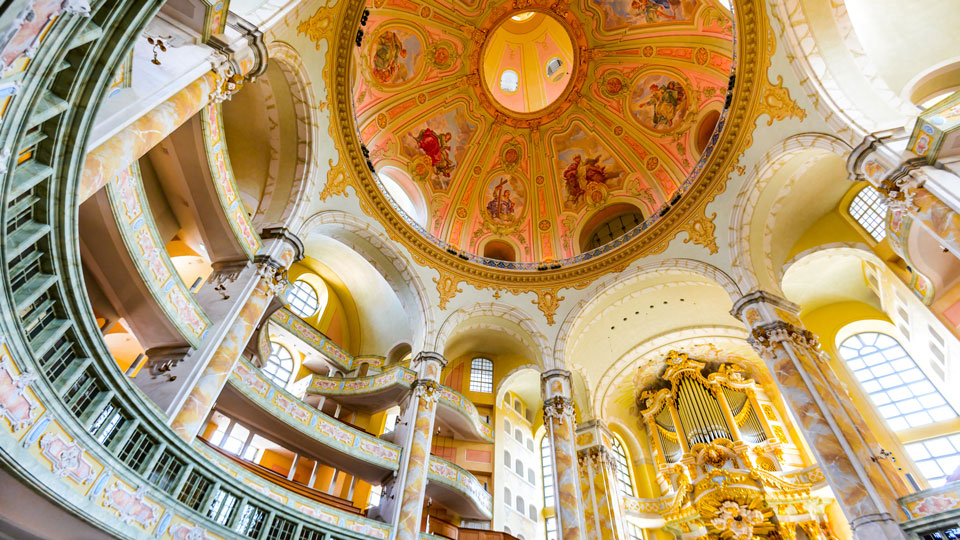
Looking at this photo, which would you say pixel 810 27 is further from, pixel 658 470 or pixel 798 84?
pixel 658 470

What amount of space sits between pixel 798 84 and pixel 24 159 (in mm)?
13898

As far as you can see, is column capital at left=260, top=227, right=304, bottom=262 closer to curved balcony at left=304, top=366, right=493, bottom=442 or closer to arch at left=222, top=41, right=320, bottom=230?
arch at left=222, top=41, right=320, bottom=230

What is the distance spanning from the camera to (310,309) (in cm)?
1805

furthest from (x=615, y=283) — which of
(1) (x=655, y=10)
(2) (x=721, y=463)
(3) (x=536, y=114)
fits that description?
(1) (x=655, y=10)

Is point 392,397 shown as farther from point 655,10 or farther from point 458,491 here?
point 655,10

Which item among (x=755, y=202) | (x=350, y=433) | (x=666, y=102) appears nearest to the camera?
(x=350, y=433)

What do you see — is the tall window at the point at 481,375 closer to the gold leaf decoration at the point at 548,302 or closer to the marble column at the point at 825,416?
the gold leaf decoration at the point at 548,302

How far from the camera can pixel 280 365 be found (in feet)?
52.1

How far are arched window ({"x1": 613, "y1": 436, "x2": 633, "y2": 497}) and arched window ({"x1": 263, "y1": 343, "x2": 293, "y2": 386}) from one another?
476 inches

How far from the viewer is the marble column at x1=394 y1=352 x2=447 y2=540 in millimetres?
10695

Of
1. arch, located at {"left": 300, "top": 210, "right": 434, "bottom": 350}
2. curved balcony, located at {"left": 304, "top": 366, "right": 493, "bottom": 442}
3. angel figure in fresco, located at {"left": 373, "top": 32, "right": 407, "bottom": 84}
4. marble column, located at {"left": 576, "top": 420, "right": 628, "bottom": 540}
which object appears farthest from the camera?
angel figure in fresco, located at {"left": 373, "top": 32, "right": 407, "bottom": 84}

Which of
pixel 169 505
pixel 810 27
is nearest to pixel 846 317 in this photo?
pixel 810 27

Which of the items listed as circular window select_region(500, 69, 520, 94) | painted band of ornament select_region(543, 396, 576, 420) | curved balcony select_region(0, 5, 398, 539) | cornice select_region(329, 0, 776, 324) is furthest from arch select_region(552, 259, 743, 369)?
curved balcony select_region(0, 5, 398, 539)

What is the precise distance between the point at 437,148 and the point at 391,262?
583 cm
